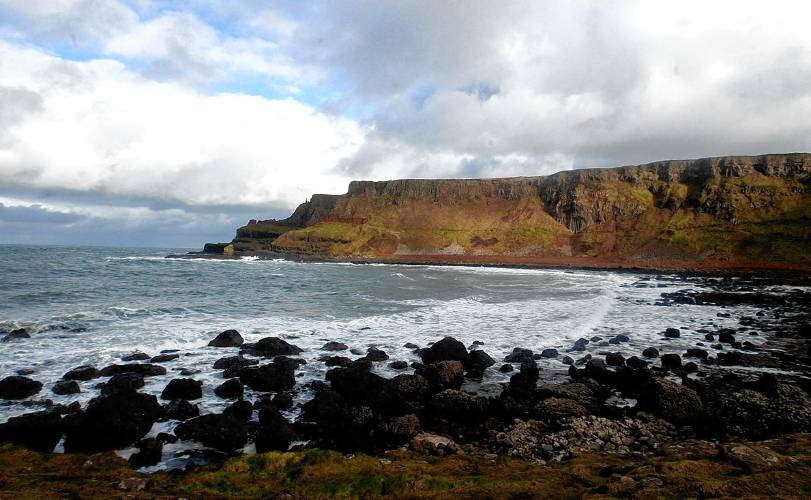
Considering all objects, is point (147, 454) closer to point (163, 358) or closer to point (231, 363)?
point (231, 363)

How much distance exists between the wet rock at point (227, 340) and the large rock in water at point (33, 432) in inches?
362

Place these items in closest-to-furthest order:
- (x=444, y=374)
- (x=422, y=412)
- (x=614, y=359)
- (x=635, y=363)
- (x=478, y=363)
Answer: (x=422, y=412) → (x=444, y=374) → (x=478, y=363) → (x=635, y=363) → (x=614, y=359)

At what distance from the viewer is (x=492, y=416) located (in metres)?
11.8

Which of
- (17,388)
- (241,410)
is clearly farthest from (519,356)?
(17,388)

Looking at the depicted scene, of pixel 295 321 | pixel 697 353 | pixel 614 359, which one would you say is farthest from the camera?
pixel 295 321

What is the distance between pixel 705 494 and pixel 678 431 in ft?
17.5

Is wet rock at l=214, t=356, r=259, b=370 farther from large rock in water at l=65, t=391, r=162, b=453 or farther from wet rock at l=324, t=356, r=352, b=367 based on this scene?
large rock in water at l=65, t=391, r=162, b=453

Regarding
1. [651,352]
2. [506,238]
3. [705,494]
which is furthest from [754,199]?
[705,494]

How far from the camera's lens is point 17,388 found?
1278cm

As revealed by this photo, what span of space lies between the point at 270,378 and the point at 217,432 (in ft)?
13.1

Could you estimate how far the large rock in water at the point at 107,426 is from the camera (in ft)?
32.7

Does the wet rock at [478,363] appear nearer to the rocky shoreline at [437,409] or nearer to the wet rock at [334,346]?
the rocky shoreline at [437,409]

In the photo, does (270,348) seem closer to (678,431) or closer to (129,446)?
(129,446)

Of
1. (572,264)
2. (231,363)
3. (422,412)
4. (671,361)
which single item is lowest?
(422,412)
